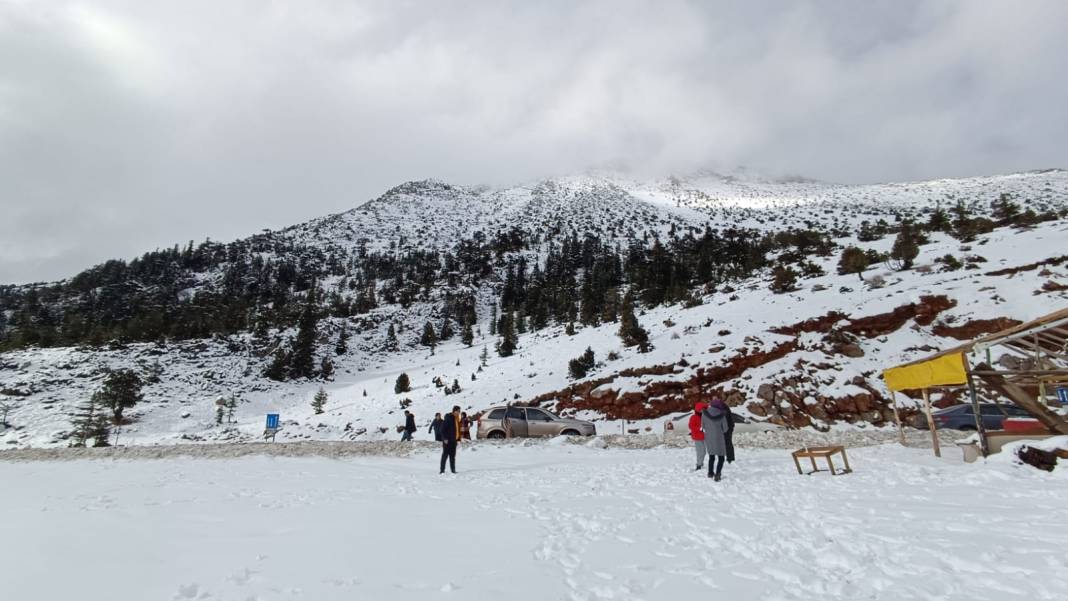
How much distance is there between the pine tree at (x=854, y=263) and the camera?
108ft

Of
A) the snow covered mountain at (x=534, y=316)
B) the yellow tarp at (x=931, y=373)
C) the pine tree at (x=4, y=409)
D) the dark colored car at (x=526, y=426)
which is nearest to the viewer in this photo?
A: the yellow tarp at (x=931, y=373)

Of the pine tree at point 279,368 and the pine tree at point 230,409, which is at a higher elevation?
the pine tree at point 279,368

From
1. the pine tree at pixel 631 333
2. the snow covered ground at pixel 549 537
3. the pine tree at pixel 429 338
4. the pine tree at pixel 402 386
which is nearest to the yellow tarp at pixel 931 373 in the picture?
the snow covered ground at pixel 549 537

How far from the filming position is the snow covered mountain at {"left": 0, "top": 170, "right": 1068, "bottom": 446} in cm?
2362

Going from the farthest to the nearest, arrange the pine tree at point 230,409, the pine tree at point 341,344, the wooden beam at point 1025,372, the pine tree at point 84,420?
the pine tree at point 341,344 → the pine tree at point 230,409 → the pine tree at point 84,420 → the wooden beam at point 1025,372

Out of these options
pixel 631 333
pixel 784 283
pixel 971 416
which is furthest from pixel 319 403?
pixel 971 416

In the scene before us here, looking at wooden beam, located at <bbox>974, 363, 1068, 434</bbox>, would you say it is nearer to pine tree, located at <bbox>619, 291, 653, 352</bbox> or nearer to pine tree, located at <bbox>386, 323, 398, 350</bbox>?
pine tree, located at <bbox>619, 291, 653, 352</bbox>

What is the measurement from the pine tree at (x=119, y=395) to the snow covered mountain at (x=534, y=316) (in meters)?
1.12

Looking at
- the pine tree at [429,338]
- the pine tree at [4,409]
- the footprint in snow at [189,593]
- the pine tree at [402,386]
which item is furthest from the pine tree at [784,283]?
the pine tree at [4,409]

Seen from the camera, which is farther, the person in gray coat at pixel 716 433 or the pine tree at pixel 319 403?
the pine tree at pixel 319 403

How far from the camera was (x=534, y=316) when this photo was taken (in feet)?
211

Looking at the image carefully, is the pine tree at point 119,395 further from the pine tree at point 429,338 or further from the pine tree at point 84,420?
the pine tree at point 429,338

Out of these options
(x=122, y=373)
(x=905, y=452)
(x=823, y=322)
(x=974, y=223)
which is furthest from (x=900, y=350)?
(x=122, y=373)

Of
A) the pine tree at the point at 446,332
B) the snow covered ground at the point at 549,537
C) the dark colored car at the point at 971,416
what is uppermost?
the pine tree at the point at 446,332
